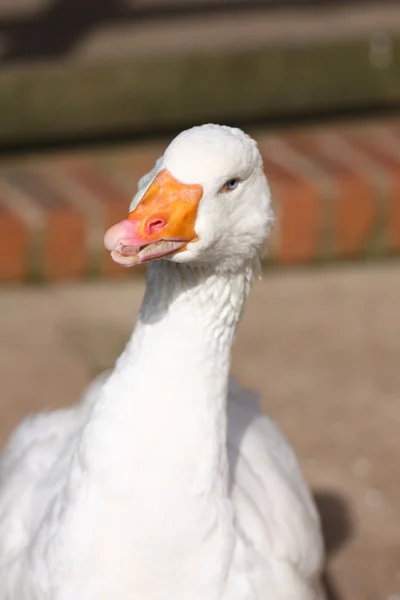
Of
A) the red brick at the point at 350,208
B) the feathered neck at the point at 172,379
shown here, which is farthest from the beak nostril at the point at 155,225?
the red brick at the point at 350,208

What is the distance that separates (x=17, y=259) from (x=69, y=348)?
20.4 inches

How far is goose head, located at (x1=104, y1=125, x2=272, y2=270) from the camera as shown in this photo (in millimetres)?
2100

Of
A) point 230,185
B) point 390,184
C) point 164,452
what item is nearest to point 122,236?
point 230,185

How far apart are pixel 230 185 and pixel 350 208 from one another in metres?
2.90

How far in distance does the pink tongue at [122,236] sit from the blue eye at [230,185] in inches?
8.9

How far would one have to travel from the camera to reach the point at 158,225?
212cm

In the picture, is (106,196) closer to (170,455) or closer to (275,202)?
(275,202)

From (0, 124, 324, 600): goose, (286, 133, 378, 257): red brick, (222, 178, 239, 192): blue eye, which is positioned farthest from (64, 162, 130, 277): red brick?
(222, 178, 239, 192): blue eye

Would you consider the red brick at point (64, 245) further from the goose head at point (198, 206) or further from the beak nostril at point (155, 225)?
the beak nostril at point (155, 225)

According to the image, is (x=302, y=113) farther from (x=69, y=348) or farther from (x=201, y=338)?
(x=201, y=338)

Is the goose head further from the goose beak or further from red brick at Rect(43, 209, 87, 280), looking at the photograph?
red brick at Rect(43, 209, 87, 280)

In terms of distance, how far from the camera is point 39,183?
5031 millimetres

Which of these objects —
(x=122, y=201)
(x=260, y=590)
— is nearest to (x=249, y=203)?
(x=260, y=590)

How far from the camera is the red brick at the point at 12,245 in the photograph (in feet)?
15.6
